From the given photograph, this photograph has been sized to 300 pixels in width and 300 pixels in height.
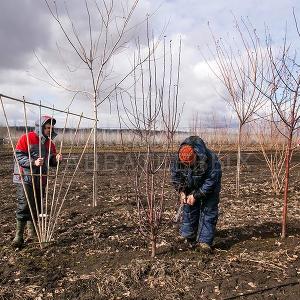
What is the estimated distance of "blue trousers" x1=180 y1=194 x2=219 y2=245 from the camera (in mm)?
4570

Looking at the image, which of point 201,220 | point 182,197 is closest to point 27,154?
point 182,197

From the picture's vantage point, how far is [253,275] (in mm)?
3842

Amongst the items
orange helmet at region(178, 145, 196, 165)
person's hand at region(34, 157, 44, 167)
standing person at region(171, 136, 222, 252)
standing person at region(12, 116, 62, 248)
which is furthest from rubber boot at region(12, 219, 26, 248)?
orange helmet at region(178, 145, 196, 165)

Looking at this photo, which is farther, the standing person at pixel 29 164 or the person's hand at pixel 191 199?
the standing person at pixel 29 164

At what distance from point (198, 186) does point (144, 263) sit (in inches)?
43.4

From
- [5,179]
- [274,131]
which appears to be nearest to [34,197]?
[274,131]

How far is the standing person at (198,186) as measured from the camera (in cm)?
438

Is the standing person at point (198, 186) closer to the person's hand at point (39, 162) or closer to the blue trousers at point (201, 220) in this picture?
the blue trousers at point (201, 220)

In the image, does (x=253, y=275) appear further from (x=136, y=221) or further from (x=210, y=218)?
(x=136, y=221)

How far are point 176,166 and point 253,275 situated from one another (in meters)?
1.41

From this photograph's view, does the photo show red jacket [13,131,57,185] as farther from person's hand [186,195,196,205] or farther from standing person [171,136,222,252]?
person's hand [186,195,196,205]

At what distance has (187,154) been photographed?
14.0 feet

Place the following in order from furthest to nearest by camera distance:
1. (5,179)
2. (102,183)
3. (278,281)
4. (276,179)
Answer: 1. (5,179)
2. (102,183)
3. (276,179)
4. (278,281)

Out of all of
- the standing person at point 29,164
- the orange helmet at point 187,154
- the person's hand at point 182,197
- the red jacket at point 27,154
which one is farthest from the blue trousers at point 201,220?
the red jacket at point 27,154
